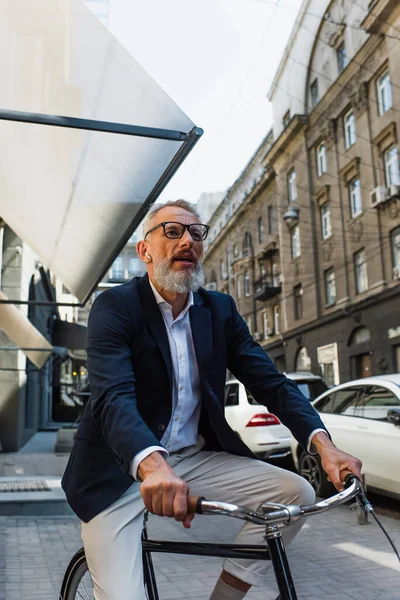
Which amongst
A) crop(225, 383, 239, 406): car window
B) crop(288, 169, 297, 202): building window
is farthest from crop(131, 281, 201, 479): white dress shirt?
crop(288, 169, 297, 202): building window

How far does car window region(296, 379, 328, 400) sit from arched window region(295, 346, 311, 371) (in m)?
20.8

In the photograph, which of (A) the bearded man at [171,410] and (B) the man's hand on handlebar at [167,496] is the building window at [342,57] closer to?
(A) the bearded man at [171,410]

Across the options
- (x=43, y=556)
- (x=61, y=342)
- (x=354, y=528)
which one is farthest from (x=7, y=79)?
(x=61, y=342)

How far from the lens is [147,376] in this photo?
2311 millimetres

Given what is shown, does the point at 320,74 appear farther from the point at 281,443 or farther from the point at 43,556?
the point at 43,556

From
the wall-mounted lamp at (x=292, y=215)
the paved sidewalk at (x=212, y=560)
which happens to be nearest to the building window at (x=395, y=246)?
the wall-mounted lamp at (x=292, y=215)

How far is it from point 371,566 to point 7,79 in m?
5.18

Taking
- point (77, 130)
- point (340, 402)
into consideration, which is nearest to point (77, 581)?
point (77, 130)

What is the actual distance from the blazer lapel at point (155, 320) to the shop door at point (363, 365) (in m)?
24.9

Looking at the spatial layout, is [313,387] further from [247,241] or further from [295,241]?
[247,241]

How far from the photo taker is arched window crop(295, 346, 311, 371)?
33.1m

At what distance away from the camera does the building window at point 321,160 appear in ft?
103

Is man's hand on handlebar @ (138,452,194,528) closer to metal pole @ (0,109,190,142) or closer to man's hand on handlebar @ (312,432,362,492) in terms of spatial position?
man's hand on handlebar @ (312,432,362,492)

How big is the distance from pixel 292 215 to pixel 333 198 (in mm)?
3431
